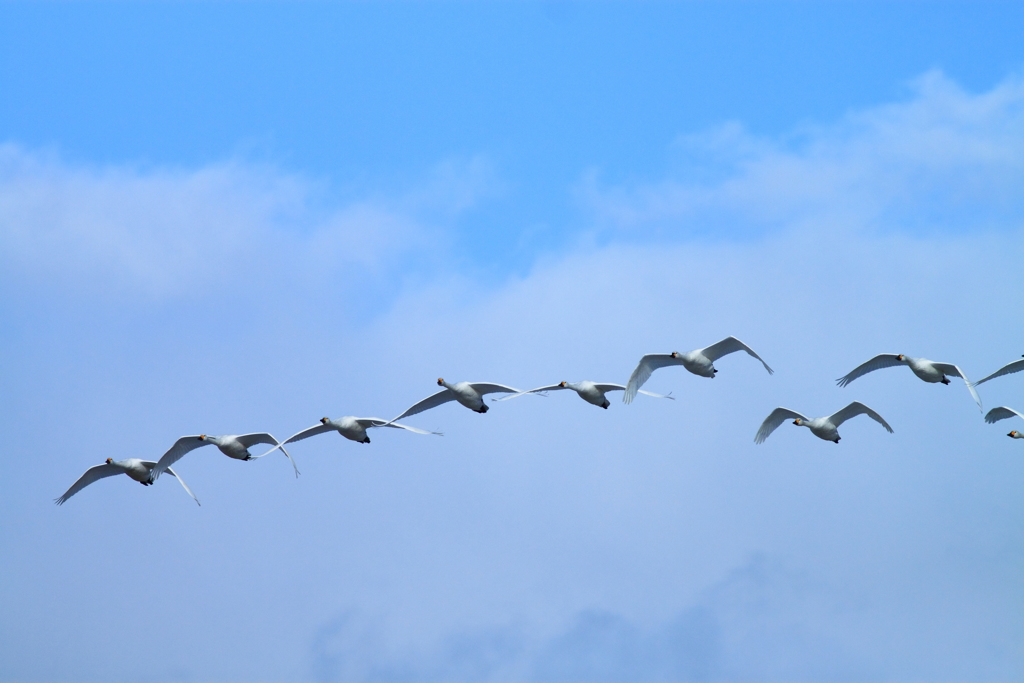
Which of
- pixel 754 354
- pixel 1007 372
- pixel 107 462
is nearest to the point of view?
pixel 754 354

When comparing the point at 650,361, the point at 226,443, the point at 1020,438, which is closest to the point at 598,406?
the point at 650,361

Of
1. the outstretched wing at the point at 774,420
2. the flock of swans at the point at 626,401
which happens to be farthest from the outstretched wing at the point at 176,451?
the outstretched wing at the point at 774,420

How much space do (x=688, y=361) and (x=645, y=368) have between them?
1847 millimetres

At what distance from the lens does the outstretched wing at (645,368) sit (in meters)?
56.8

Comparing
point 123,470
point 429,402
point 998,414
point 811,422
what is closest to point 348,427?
point 429,402

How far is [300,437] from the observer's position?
62062mm

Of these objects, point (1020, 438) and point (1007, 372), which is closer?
point (1007, 372)

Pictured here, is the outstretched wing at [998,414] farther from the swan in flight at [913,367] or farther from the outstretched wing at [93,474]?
the outstretched wing at [93,474]

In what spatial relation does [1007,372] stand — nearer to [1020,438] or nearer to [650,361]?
[1020,438]

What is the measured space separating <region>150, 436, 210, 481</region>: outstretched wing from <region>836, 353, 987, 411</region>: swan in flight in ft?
92.3

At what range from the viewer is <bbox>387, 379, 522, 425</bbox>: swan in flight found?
193 feet

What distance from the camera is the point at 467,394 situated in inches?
2329

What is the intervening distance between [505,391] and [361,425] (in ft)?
21.7

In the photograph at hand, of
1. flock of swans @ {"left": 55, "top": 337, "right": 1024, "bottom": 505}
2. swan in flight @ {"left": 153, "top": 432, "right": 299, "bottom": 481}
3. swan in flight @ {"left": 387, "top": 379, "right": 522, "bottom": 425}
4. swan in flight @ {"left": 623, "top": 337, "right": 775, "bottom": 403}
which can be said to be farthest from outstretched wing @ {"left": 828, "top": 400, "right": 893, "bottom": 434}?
swan in flight @ {"left": 153, "top": 432, "right": 299, "bottom": 481}
